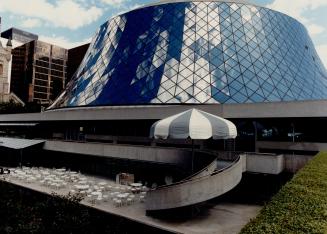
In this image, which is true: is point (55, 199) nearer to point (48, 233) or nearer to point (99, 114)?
point (48, 233)

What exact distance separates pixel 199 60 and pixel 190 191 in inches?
1018

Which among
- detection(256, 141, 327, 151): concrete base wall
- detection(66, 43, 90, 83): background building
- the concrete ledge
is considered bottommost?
the concrete ledge

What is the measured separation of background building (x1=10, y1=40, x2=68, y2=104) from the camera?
342ft

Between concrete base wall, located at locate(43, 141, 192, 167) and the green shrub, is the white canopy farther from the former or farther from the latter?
the green shrub

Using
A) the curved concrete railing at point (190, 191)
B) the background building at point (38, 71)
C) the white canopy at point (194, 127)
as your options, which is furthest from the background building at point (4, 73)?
the curved concrete railing at point (190, 191)

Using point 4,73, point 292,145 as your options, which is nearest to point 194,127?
point 292,145

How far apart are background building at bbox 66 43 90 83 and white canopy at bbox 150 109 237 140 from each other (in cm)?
9992

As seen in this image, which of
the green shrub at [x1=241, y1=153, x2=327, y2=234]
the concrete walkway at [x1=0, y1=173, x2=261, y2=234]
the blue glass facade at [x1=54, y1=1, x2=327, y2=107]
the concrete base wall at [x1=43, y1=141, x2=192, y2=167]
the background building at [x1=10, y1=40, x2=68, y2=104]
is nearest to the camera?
the green shrub at [x1=241, y1=153, x2=327, y2=234]

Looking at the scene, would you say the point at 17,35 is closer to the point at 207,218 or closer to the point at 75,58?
the point at 75,58

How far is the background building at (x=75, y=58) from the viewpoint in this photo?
112 meters

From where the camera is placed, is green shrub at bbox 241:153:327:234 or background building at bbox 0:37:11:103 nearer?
green shrub at bbox 241:153:327:234

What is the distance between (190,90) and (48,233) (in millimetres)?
24262

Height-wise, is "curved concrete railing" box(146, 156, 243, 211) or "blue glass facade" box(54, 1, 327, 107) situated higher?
"blue glass facade" box(54, 1, 327, 107)

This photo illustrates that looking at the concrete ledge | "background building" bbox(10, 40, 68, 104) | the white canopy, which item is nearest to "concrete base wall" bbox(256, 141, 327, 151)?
the concrete ledge
